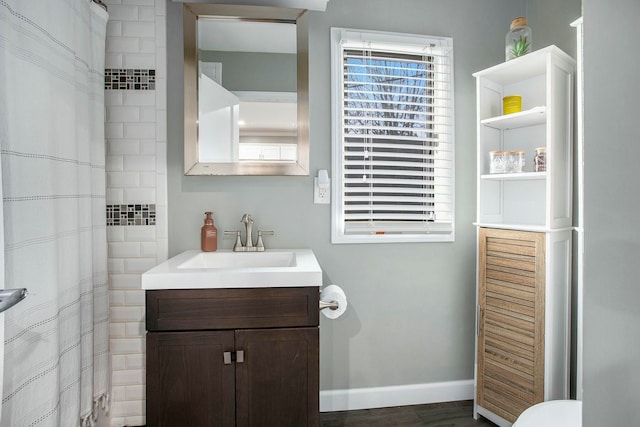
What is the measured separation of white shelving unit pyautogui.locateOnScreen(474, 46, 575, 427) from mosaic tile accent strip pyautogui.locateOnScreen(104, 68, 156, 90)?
1838mm

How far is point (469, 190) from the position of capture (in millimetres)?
2283

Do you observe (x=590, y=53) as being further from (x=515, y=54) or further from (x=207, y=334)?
(x=515, y=54)

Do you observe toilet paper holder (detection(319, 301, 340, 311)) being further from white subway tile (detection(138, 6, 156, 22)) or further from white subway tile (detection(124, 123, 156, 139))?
white subway tile (detection(138, 6, 156, 22))

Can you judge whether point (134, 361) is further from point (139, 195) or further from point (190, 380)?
point (139, 195)

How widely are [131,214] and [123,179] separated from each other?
7.7 inches

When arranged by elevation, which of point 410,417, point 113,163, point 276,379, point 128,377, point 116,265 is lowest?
point 410,417

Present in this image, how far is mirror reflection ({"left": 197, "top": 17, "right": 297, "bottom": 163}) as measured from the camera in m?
1.98

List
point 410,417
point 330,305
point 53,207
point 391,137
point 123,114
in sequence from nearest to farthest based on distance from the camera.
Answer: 1. point 53,207
2. point 330,305
3. point 123,114
4. point 410,417
5. point 391,137

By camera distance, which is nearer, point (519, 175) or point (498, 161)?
point (519, 175)

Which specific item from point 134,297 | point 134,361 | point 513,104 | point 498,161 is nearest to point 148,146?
point 134,297

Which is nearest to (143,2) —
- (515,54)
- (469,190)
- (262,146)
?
(262,146)

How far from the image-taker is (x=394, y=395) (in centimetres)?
219

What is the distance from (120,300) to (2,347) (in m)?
0.99

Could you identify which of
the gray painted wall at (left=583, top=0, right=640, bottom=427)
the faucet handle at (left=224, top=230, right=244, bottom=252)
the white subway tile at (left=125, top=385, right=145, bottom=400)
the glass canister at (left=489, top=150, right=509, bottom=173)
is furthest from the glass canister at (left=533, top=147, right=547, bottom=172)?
the white subway tile at (left=125, top=385, right=145, bottom=400)
